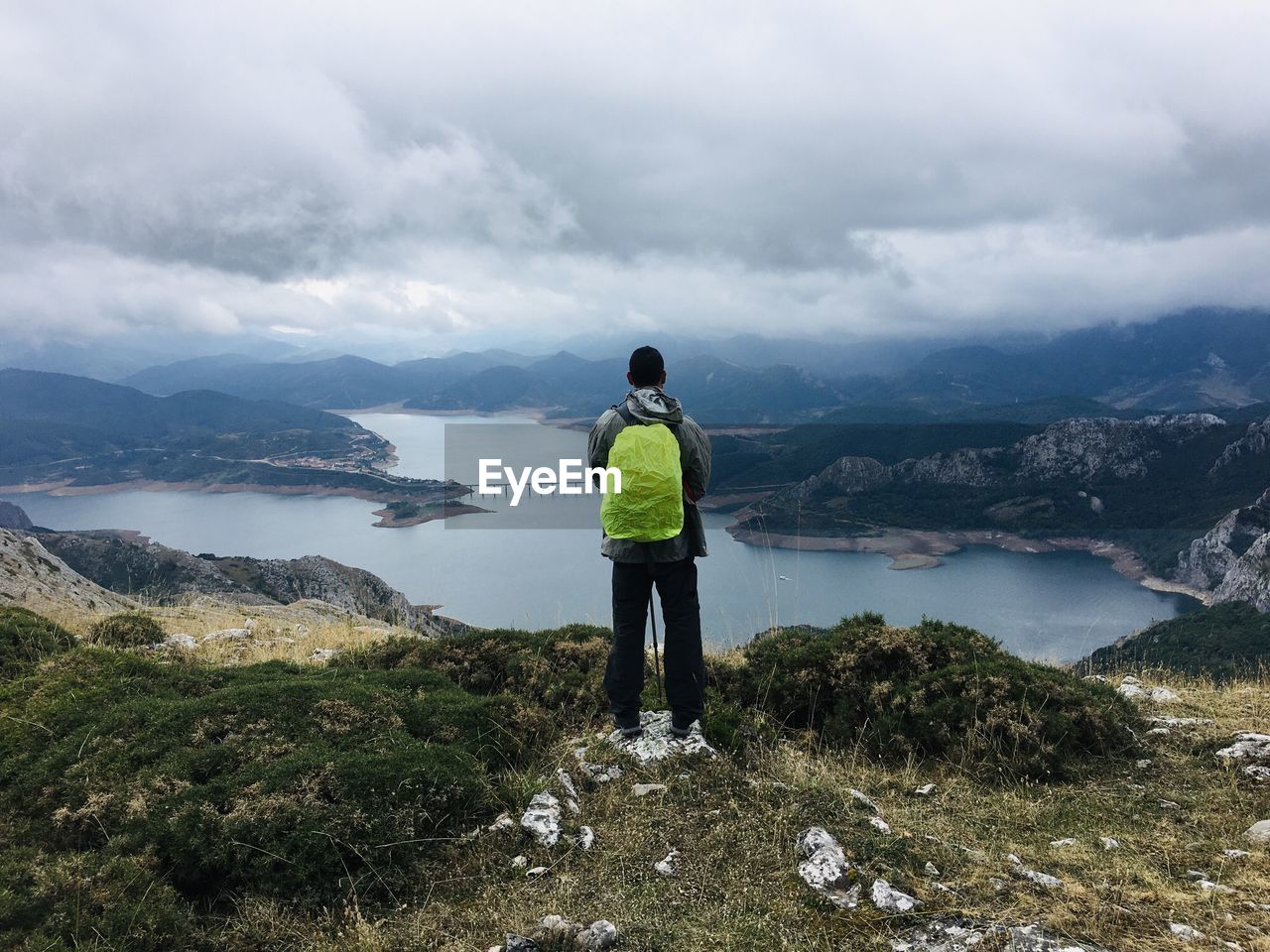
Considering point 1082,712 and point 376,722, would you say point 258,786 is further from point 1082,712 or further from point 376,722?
point 1082,712

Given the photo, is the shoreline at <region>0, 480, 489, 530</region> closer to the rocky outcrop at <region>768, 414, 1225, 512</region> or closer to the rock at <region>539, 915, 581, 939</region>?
the rocky outcrop at <region>768, 414, 1225, 512</region>

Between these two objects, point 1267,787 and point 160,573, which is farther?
point 160,573

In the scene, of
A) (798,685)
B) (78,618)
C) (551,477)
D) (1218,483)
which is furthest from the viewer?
(1218,483)

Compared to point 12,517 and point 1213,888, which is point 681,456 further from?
point 12,517

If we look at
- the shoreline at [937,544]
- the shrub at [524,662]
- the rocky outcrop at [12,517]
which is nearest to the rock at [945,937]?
the shrub at [524,662]

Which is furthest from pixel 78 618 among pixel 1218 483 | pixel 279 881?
pixel 1218 483

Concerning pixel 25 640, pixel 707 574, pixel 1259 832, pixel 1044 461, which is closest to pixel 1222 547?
pixel 1044 461

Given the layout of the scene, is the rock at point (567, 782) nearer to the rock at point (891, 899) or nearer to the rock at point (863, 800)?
the rock at point (863, 800)
